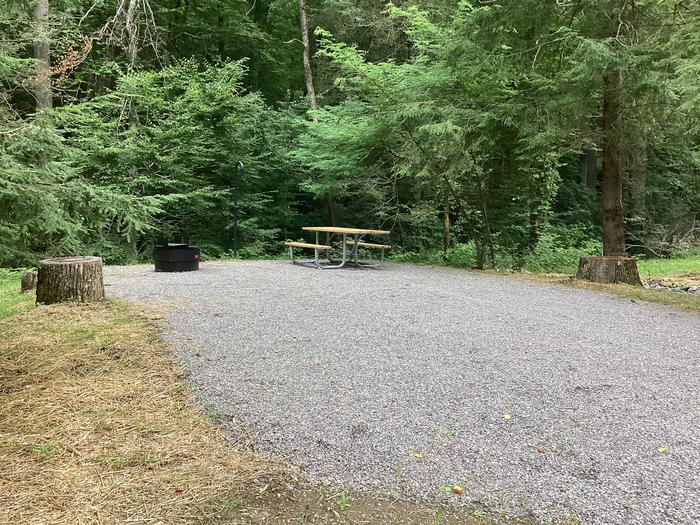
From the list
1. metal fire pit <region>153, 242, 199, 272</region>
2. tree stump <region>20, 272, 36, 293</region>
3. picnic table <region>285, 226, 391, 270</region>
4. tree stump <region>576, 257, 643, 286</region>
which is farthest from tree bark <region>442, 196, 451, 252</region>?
tree stump <region>20, 272, 36, 293</region>

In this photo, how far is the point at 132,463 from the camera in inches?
80.9

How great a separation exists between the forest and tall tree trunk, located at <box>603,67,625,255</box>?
0.03 m

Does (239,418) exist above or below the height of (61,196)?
below

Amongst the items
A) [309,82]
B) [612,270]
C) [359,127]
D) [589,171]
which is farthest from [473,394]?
[589,171]

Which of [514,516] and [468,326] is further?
[468,326]

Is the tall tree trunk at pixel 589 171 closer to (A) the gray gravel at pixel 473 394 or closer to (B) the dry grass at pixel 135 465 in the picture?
(A) the gray gravel at pixel 473 394

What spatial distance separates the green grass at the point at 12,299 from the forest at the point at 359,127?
0.51m

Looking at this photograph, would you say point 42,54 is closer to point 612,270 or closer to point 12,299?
point 12,299

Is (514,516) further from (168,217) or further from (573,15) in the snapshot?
(168,217)

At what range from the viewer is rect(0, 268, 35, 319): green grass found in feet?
16.2

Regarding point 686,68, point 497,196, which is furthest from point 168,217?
point 686,68

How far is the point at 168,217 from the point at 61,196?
8.48 m

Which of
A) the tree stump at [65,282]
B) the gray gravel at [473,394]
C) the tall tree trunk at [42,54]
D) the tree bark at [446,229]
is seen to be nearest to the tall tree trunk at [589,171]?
the tree bark at [446,229]

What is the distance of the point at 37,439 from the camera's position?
2289 millimetres
